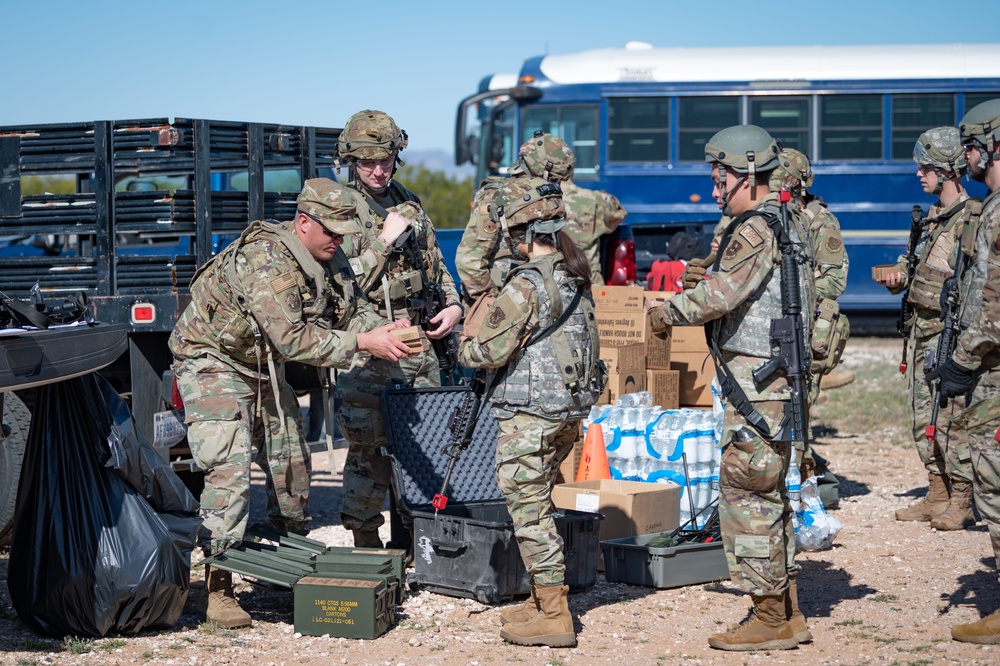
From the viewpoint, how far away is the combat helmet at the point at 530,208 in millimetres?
5020

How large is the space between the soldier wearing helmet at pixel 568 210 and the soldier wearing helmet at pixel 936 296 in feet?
7.14

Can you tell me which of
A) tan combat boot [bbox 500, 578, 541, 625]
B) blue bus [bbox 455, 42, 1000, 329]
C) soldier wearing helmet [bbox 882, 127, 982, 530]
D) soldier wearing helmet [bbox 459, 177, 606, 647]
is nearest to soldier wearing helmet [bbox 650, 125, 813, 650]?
soldier wearing helmet [bbox 459, 177, 606, 647]

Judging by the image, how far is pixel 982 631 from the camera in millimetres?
5148

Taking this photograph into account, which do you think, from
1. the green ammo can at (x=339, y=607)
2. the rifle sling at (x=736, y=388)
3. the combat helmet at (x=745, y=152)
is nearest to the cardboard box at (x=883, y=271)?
the combat helmet at (x=745, y=152)

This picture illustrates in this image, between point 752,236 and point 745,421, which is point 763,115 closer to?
point 752,236

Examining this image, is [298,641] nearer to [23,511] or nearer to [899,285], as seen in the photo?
[23,511]

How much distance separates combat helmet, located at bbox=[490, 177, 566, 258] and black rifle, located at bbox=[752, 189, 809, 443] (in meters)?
0.97

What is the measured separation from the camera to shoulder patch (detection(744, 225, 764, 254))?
16.3 ft

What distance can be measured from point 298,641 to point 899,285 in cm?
468

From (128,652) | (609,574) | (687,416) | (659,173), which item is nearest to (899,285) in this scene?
(687,416)

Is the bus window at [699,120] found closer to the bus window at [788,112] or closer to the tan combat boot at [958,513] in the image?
the bus window at [788,112]

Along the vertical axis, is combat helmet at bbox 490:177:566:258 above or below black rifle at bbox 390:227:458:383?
above

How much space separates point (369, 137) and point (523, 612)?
2.59 metres

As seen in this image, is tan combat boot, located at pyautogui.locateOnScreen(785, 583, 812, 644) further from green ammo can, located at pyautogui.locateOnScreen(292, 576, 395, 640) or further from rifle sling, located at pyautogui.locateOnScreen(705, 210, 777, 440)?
green ammo can, located at pyautogui.locateOnScreen(292, 576, 395, 640)
